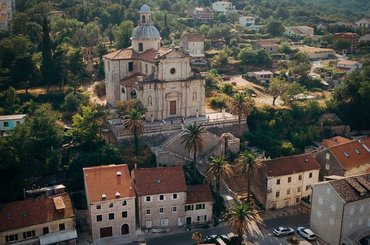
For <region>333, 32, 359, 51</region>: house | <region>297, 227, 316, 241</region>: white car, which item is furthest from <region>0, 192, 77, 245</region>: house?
<region>333, 32, 359, 51</region>: house

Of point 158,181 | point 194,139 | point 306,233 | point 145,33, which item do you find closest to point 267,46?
point 145,33

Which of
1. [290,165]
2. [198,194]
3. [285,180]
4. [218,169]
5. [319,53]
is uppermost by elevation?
[319,53]

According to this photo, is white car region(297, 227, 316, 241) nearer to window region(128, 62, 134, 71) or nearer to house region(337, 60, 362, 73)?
window region(128, 62, 134, 71)

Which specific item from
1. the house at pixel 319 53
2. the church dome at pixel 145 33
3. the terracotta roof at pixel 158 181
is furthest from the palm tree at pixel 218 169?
the house at pixel 319 53

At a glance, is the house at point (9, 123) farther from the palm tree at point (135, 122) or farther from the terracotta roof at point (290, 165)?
the terracotta roof at point (290, 165)

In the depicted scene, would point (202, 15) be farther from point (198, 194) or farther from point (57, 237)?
point (57, 237)
